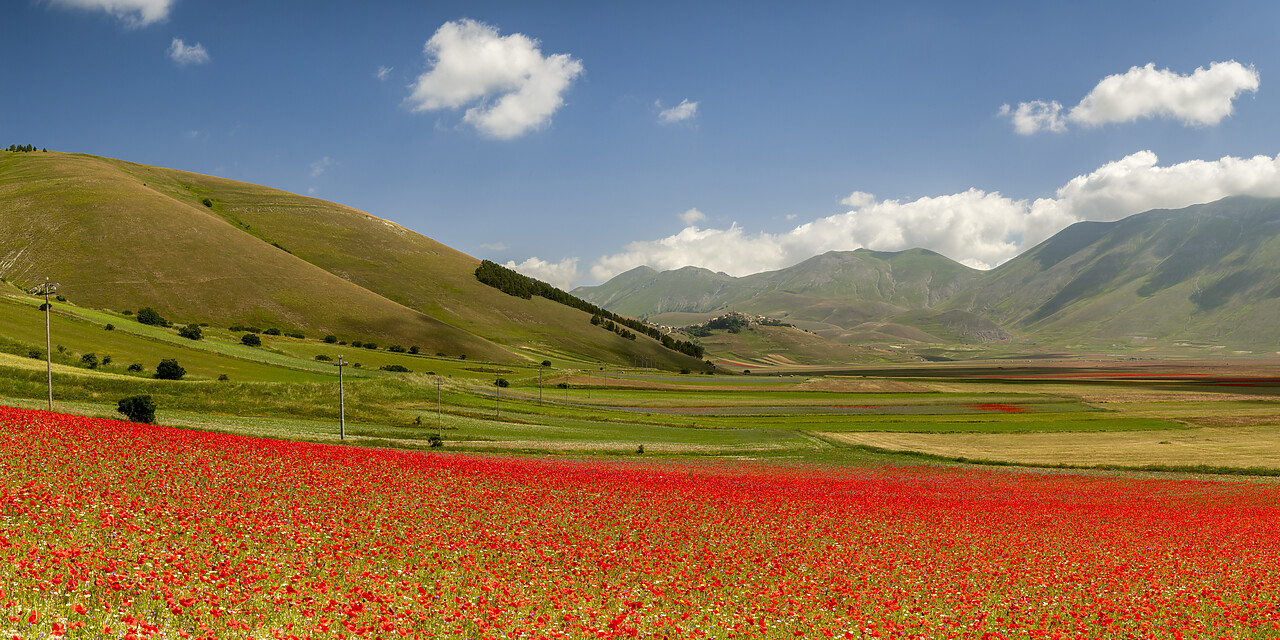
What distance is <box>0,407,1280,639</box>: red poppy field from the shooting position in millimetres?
11859

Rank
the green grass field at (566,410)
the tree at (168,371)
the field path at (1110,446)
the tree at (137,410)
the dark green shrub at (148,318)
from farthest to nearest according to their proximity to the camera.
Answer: the dark green shrub at (148,318) < the tree at (168,371) < the field path at (1110,446) < the green grass field at (566,410) < the tree at (137,410)

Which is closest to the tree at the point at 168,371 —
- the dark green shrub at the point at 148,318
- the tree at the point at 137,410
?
the tree at the point at 137,410

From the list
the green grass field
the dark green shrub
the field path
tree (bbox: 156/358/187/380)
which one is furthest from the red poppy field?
the dark green shrub

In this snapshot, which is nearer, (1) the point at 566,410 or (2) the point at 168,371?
(2) the point at 168,371

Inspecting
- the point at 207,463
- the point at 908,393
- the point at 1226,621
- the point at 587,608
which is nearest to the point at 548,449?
the point at 207,463

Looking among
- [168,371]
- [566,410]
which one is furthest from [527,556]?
[566,410]

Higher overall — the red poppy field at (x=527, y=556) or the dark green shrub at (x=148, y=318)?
the dark green shrub at (x=148, y=318)

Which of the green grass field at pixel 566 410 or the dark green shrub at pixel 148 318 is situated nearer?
the green grass field at pixel 566 410

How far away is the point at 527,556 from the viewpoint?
17562mm

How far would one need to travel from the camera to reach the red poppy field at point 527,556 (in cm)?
1186

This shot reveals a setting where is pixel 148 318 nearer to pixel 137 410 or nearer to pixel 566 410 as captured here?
pixel 566 410

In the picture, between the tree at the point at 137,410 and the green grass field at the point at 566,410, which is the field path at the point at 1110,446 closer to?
the green grass field at the point at 566,410

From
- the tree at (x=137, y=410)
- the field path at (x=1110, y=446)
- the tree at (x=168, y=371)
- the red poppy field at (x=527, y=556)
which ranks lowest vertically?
the field path at (x=1110, y=446)

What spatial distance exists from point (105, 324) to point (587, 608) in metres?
116
